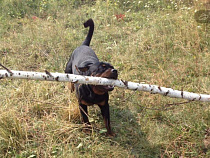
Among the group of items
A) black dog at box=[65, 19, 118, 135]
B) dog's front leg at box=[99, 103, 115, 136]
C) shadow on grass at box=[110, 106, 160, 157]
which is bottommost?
shadow on grass at box=[110, 106, 160, 157]

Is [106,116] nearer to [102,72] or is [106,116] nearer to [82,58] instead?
[102,72]

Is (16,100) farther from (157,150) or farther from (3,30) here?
(3,30)

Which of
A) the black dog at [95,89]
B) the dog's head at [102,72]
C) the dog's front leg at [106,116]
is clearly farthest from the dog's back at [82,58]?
the dog's front leg at [106,116]

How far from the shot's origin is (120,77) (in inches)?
158

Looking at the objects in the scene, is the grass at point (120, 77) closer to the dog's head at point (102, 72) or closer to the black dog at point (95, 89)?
the black dog at point (95, 89)

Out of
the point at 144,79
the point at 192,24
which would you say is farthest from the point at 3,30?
the point at 192,24

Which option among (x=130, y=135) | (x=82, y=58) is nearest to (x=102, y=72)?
(x=82, y=58)

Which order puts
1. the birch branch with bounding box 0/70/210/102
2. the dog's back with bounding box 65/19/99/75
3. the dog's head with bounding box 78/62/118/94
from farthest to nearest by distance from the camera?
1. the dog's back with bounding box 65/19/99/75
2. the dog's head with bounding box 78/62/118/94
3. the birch branch with bounding box 0/70/210/102

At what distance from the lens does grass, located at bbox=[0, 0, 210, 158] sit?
8.66 feet

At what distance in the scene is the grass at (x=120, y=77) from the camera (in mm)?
2641

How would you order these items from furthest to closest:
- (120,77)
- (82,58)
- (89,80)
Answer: (120,77)
(82,58)
(89,80)

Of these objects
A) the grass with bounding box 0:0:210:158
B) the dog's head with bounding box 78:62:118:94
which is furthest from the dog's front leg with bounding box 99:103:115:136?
the dog's head with bounding box 78:62:118:94

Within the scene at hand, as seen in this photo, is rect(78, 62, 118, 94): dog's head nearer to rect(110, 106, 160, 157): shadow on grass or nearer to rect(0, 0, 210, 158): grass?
rect(0, 0, 210, 158): grass

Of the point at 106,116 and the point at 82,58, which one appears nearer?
the point at 106,116
